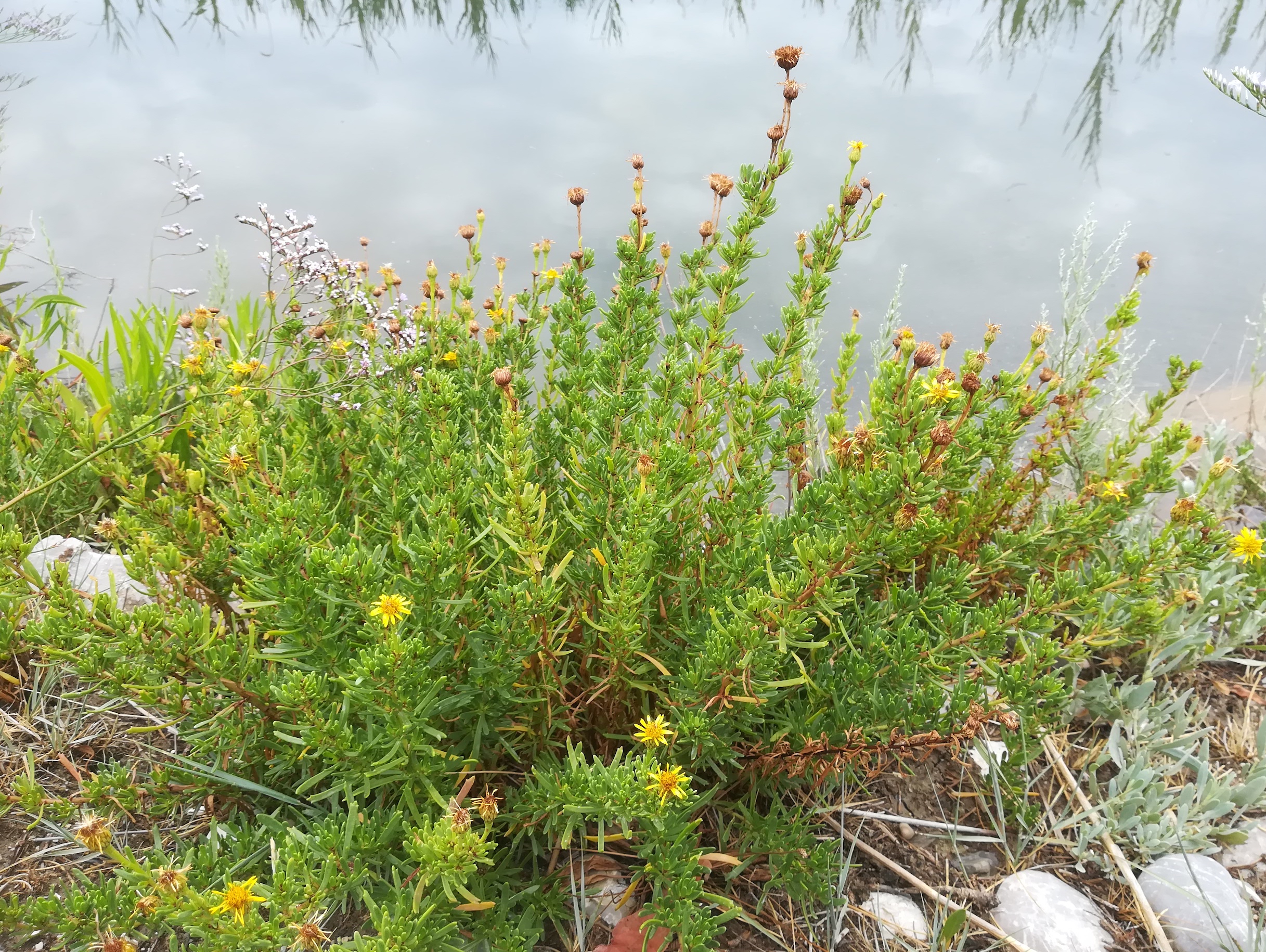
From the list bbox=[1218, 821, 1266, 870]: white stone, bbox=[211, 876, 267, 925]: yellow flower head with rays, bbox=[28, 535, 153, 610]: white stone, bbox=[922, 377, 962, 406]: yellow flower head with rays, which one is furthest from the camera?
bbox=[28, 535, 153, 610]: white stone

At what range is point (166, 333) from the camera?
11.6 ft

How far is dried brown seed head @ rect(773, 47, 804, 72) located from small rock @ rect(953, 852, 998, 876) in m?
1.90

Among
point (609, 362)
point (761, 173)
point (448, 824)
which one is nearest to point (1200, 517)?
point (761, 173)

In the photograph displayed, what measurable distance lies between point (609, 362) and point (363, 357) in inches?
27.4

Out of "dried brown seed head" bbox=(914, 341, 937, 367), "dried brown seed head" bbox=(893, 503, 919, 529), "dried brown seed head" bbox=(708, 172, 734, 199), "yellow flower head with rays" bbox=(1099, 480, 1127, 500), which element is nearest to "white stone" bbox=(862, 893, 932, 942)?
"dried brown seed head" bbox=(893, 503, 919, 529)

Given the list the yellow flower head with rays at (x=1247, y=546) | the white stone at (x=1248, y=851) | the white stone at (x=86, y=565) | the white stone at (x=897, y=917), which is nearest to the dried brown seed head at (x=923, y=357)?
the yellow flower head with rays at (x=1247, y=546)

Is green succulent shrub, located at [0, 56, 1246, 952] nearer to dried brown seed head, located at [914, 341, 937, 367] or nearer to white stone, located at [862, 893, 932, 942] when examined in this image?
dried brown seed head, located at [914, 341, 937, 367]

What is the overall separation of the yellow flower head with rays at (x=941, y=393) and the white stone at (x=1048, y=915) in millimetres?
1209

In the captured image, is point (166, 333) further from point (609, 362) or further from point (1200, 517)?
point (1200, 517)

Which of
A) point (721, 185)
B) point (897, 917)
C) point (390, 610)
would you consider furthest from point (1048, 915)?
point (721, 185)

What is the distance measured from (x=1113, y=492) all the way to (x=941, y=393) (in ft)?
2.18

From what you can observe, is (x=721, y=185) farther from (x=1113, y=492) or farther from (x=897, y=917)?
(x=897, y=917)

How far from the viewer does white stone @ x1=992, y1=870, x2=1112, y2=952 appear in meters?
1.75

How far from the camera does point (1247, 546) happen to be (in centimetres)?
179
